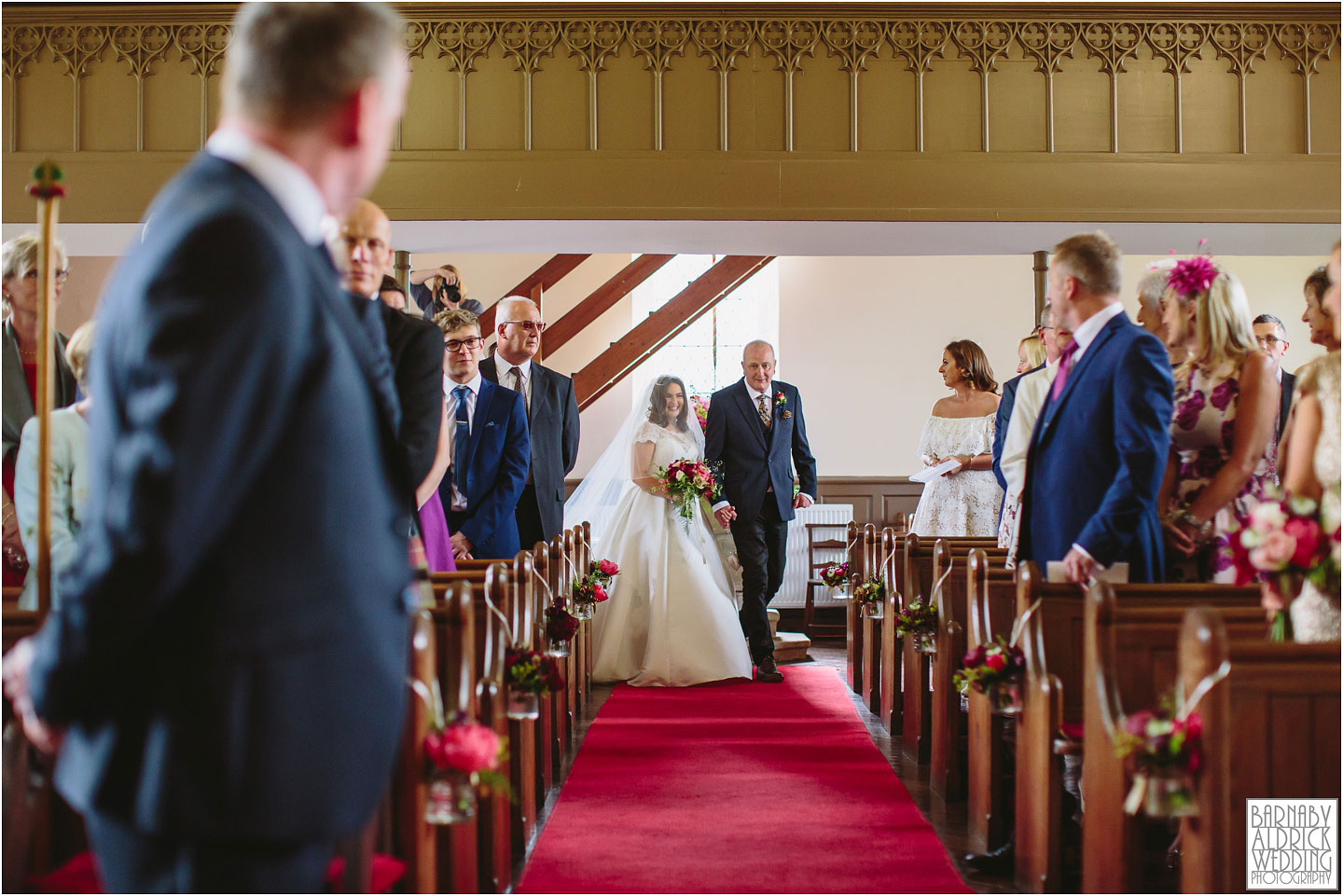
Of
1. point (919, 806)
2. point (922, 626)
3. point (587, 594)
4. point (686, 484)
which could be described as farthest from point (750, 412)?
point (919, 806)

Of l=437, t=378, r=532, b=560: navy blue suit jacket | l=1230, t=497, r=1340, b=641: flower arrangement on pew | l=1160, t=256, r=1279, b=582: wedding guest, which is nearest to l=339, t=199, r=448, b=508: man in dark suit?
l=1230, t=497, r=1340, b=641: flower arrangement on pew

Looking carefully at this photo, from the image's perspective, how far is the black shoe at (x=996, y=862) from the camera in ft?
10.8

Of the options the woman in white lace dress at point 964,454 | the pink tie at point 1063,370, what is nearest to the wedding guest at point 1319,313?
the pink tie at point 1063,370

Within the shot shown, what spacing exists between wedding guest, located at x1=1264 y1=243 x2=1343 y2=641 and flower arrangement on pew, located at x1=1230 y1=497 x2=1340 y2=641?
80 mm

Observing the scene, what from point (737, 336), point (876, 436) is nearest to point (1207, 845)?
point (876, 436)

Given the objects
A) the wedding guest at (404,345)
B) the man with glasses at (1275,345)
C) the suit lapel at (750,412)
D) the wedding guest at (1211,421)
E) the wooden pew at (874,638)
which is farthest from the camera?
the suit lapel at (750,412)

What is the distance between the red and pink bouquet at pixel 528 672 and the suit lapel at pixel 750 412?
11.9 feet

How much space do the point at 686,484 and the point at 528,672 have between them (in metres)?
3.31

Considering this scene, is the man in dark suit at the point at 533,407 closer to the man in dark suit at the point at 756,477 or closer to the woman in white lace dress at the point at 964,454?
the man in dark suit at the point at 756,477

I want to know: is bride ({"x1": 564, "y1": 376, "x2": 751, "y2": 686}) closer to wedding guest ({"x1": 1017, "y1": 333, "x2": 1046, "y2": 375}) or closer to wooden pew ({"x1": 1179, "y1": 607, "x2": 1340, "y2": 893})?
wedding guest ({"x1": 1017, "y1": 333, "x2": 1046, "y2": 375})

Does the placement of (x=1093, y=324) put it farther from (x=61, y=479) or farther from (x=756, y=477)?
(x=756, y=477)

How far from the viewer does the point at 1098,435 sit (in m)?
3.39

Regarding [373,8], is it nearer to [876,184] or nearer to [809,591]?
[876,184]

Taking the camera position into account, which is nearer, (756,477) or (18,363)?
(18,363)
